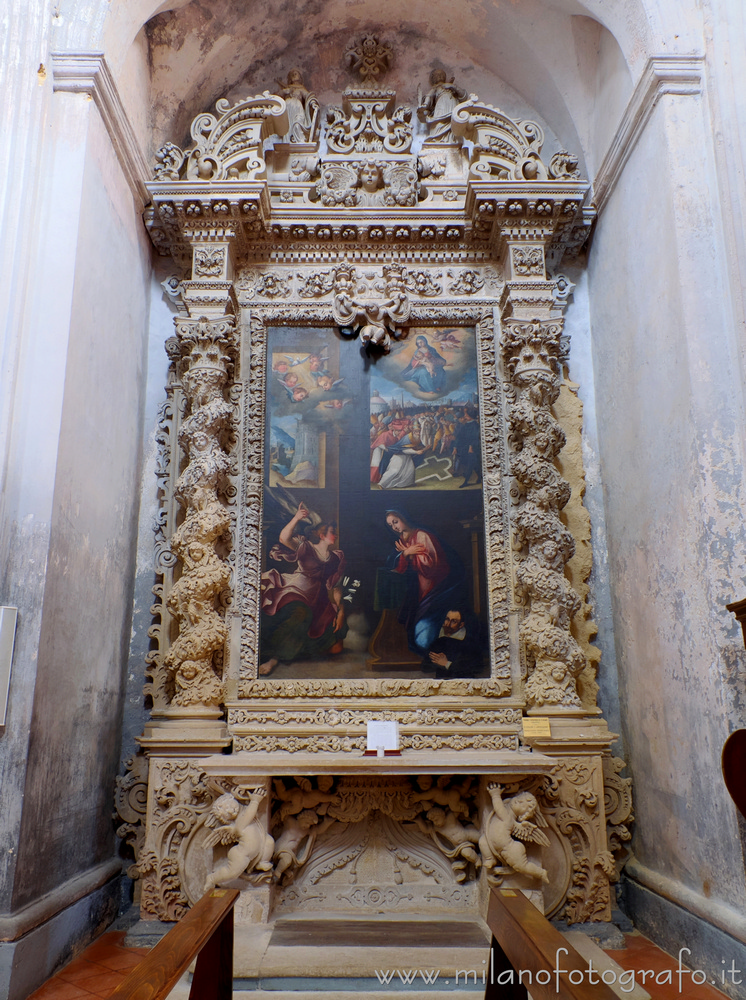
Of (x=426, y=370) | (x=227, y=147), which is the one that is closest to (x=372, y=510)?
(x=426, y=370)

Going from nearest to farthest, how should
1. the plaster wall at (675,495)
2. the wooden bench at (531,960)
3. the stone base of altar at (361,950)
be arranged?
the wooden bench at (531,960), the stone base of altar at (361,950), the plaster wall at (675,495)

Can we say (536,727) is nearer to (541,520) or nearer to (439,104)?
(541,520)

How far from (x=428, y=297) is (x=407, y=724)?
11.5 feet

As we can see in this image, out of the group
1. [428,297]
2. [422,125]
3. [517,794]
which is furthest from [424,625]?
[422,125]

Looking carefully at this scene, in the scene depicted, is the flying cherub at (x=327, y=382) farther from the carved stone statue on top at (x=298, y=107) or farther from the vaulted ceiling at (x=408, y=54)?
the vaulted ceiling at (x=408, y=54)

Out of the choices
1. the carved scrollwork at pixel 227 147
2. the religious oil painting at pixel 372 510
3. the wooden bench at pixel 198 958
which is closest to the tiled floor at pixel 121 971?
the wooden bench at pixel 198 958

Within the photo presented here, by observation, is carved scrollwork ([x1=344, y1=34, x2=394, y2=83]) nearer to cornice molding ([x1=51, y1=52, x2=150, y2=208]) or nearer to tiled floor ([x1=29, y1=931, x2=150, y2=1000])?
cornice molding ([x1=51, y1=52, x2=150, y2=208])

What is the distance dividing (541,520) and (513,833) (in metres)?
2.17

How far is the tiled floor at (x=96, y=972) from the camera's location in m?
4.17

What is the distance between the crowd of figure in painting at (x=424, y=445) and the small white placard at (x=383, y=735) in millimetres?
1827

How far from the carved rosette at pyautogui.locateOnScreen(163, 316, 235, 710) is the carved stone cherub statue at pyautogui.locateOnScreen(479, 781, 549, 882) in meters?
2.08

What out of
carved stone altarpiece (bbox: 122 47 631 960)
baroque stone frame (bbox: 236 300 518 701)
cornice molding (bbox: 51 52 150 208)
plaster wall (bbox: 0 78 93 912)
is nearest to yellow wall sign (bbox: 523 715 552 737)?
carved stone altarpiece (bbox: 122 47 631 960)

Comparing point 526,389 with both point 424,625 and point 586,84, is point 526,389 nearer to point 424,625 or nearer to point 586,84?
point 424,625

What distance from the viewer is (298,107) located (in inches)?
275
